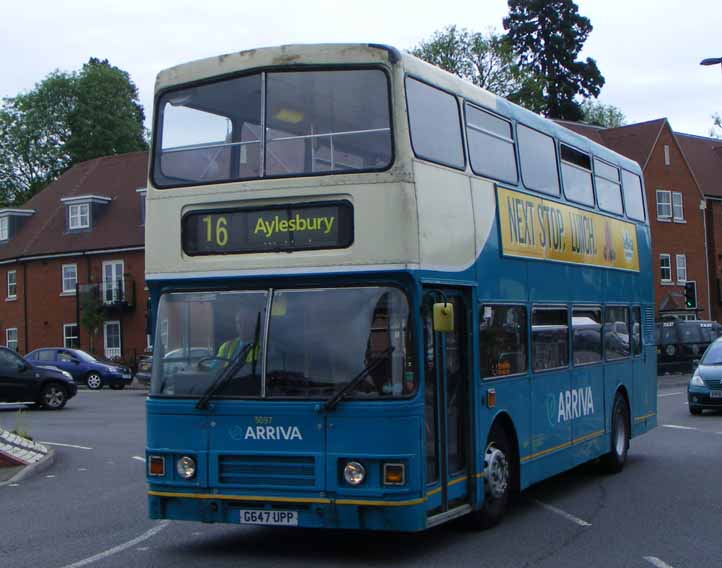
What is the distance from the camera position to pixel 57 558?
9.62 meters

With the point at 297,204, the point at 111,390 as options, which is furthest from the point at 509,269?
the point at 111,390

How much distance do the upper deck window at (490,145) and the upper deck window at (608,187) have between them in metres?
3.48

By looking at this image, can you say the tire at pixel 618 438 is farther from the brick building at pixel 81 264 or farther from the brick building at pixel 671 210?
the brick building at pixel 671 210

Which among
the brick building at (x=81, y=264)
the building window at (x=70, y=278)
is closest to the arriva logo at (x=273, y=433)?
the brick building at (x=81, y=264)

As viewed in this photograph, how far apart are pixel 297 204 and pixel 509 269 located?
2962 mm

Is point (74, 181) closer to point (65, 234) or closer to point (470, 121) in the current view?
point (65, 234)

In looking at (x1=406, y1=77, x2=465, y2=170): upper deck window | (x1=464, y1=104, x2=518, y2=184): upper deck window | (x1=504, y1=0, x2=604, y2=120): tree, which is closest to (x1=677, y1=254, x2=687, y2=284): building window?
(x1=504, y1=0, x2=604, y2=120): tree

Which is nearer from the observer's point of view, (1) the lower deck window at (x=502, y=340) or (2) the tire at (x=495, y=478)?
(2) the tire at (x=495, y=478)

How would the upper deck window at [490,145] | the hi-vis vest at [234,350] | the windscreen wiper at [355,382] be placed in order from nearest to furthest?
the windscreen wiper at [355,382] → the hi-vis vest at [234,350] → the upper deck window at [490,145]

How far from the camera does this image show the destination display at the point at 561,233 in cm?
1171

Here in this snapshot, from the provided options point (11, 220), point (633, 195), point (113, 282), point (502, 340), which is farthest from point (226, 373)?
point (11, 220)

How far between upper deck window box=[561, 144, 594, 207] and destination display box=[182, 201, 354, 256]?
204 inches

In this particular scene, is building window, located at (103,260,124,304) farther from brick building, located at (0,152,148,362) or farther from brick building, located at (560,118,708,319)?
brick building, located at (560,118,708,319)

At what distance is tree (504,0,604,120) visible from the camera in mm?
71562
